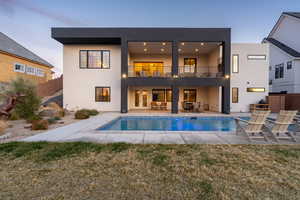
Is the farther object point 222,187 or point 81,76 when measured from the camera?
point 81,76

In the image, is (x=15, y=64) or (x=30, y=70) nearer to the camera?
(x=15, y=64)

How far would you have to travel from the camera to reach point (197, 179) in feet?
8.57

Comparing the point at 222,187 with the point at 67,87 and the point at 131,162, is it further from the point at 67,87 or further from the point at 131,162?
the point at 67,87

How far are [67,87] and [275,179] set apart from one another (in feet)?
49.5

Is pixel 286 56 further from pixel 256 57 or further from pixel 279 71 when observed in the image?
pixel 256 57

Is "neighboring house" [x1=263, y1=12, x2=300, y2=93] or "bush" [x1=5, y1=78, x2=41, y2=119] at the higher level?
"neighboring house" [x1=263, y1=12, x2=300, y2=93]

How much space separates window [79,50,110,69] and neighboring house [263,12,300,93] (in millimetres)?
19188

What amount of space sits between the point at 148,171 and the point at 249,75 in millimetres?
14426

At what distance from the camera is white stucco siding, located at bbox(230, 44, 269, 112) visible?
1311 centimetres

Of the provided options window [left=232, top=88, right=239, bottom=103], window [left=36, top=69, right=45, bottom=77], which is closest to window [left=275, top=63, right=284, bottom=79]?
window [left=232, top=88, right=239, bottom=103]

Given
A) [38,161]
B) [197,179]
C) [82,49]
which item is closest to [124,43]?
[82,49]

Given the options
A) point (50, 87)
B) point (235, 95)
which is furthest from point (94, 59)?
point (235, 95)

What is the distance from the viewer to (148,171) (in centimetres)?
291

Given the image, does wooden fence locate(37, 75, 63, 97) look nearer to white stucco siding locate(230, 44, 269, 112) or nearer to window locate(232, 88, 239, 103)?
white stucco siding locate(230, 44, 269, 112)
